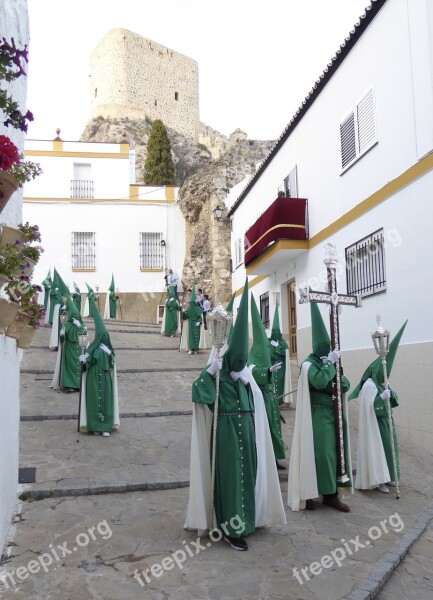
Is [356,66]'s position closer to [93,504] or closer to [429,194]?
[429,194]

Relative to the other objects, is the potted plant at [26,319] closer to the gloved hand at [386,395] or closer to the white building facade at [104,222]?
the gloved hand at [386,395]

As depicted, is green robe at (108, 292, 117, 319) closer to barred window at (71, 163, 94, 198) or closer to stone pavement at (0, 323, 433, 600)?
barred window at (71, 163, 94, 198)

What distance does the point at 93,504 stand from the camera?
19.6ft

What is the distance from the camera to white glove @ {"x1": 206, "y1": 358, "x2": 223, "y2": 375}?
510cm

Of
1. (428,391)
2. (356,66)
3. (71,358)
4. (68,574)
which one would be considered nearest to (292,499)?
(68,574)

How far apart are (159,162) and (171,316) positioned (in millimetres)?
15959

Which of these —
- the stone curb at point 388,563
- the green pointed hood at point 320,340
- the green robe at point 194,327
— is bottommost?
the stone curb at point 388,563

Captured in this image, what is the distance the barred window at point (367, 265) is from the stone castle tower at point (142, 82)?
39086 millimetres

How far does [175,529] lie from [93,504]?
1.09 meters

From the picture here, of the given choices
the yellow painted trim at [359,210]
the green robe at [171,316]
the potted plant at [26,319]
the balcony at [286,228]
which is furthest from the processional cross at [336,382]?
the green robe at [171,316]

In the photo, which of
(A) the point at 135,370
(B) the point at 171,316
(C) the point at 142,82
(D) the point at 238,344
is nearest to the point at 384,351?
(D) the point at 238,344

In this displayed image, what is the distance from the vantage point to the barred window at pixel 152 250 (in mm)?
25219

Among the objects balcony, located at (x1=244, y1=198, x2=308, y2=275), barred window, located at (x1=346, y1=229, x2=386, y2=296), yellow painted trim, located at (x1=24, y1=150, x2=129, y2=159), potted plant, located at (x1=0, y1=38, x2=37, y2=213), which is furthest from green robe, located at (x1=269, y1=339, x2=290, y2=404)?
yellow painted trim, located at (x1=24, y1=150, x2=129, y2=159)

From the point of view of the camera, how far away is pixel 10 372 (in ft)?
17.5
